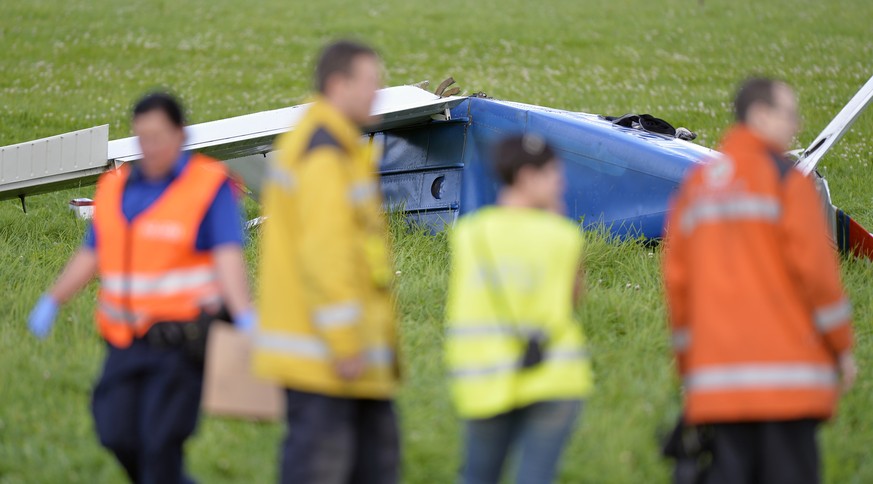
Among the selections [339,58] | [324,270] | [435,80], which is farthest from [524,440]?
[435,80]

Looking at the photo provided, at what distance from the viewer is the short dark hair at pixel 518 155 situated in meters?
3.09

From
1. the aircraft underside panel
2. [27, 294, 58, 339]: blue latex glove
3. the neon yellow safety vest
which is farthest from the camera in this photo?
the aircraft underside panel

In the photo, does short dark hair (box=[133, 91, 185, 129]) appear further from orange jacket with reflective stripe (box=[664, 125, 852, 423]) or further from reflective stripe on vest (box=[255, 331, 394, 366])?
orange jacket with reflective stripe (box=[664, 125, 852, 423])

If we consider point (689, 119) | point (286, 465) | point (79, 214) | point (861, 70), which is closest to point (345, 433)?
point (286, 465)

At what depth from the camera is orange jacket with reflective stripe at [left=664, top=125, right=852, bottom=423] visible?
312 cm

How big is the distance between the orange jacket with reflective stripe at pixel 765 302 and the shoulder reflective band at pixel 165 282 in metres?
1.59

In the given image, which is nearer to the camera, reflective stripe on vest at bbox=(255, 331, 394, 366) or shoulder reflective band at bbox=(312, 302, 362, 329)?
shoulder reflective band at bbox=(312, 302, 362, 329)

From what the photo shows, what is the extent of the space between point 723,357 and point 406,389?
6.60 feet

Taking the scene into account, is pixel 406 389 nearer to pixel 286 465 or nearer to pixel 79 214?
pixel 286 465

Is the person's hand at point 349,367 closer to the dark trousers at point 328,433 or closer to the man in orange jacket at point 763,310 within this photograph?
the dark trousers at point 328,433

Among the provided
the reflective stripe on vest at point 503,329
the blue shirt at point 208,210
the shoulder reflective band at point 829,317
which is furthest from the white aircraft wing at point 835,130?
the blue shirt at point 208,210

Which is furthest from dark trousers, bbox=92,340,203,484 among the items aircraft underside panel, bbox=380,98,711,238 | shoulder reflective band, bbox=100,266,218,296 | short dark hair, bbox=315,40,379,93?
aircraft underside panel, bbox=380,98,711,238

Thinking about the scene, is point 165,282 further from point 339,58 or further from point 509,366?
point 509,366

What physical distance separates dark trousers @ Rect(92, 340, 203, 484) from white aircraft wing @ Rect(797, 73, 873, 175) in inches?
201
